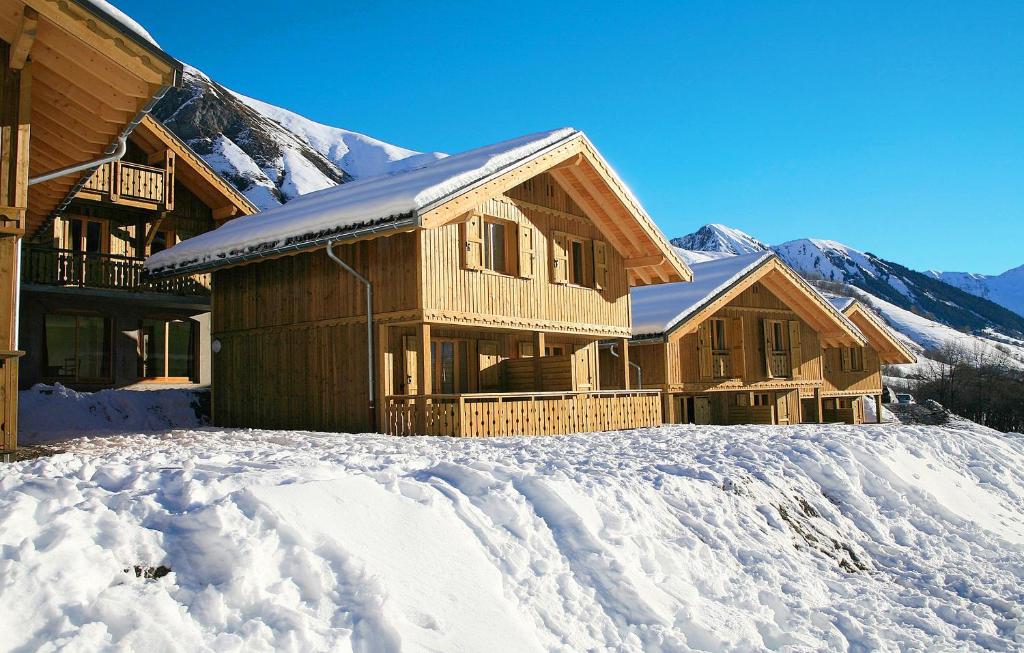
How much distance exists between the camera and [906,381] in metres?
77.9

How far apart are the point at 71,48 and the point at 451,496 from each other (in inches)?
278

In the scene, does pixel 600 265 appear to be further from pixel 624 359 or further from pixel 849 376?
pixel 849 376

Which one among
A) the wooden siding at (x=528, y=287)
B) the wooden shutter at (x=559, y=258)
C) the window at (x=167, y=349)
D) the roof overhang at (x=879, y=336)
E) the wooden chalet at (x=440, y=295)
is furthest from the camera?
the roof overhang at (x=879, y=336)

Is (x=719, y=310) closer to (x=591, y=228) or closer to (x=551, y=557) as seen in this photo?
(x=591, y=228)

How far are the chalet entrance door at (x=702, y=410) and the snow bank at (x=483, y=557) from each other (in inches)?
615

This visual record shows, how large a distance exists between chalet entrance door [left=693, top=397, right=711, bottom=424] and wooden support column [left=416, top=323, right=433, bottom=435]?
44.0 ft

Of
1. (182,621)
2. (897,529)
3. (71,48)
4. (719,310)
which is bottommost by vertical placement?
(897,529)

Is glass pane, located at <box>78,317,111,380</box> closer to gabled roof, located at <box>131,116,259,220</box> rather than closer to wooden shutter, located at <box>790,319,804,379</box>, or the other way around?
gabled roof, located at <box>131,116,259,220</box>

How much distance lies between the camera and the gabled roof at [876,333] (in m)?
34.1

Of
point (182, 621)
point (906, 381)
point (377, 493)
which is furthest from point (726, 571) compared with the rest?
point (906, 381)

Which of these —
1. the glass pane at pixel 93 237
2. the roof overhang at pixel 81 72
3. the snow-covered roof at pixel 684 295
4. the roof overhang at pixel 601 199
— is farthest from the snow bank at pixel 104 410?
the snow-covered roof at pixel 684 295

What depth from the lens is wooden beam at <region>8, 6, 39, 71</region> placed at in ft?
30.3

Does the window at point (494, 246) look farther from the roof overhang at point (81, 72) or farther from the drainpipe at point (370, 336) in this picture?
the roof overhang at point (81, 72)

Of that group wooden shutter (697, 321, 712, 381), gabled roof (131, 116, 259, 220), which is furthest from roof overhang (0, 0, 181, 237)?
wooden shutter (697, 321, 712, 381)
